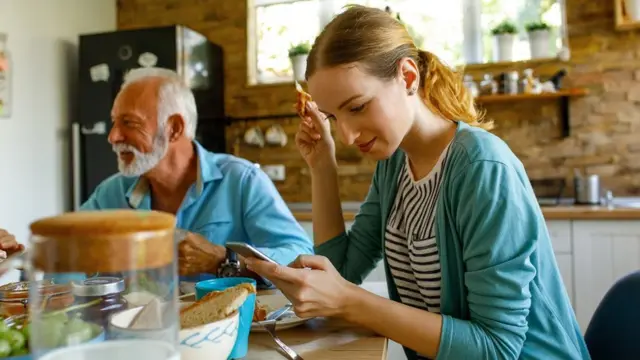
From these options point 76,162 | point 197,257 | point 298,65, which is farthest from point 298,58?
point 197,257

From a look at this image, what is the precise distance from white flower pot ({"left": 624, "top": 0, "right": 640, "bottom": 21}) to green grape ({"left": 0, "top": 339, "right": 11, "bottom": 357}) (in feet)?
10.4

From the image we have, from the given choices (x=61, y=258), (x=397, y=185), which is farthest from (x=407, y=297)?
(x=61, y=258)

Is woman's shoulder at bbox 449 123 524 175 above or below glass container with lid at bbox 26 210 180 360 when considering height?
above

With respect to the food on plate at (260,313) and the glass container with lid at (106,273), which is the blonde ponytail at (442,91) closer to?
the food on plate at (260,313)

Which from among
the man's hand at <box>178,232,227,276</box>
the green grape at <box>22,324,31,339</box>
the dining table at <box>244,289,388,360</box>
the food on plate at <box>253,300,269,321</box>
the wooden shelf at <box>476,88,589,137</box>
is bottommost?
the dining table at <box>244,289,388,360</box>

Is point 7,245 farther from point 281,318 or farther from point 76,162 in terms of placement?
point 76,162

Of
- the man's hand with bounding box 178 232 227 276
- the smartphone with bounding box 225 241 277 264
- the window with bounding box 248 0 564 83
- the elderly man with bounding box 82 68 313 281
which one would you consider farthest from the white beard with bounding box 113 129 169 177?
the window with bounding box 248 0 564 83

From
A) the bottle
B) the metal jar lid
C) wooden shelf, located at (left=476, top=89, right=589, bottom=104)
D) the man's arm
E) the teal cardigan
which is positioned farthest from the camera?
wooden shelf, located at (left=476, top=89, right=589, bottom=104)

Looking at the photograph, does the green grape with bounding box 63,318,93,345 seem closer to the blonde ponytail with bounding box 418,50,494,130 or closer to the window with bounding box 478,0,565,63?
the blonde ponytail with bounding box 418,50,494,130

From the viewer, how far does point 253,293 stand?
816mm

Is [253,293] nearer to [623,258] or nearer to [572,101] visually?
[623,258]

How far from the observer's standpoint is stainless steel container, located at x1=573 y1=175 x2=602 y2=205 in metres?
2.94

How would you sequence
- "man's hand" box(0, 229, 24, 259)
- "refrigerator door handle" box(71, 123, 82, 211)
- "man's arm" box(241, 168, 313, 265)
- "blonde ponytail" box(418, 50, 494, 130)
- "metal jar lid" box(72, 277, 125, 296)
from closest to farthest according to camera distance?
"metal jar lid" box(72, 277, 125, 296)
"blonde ponytail" box(418, 50, 494, 130)
"man's hand" box(0, 229, 24, 259)
"man's arm" box(241, 168, 313, 265)
"refrigerator door handle" box(71, 123, 82, 211)

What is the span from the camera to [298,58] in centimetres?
356
